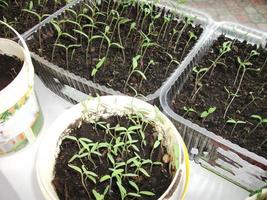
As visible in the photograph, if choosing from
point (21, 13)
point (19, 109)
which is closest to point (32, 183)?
point (19, 109)

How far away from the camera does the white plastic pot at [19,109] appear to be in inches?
27.7

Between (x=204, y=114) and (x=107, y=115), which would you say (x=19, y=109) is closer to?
(x=107, y=115)

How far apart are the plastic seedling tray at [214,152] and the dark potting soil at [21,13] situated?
58 centimetres

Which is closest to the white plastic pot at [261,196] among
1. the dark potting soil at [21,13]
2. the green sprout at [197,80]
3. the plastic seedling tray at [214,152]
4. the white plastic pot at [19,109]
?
the plastic seedling tray at [214,152]

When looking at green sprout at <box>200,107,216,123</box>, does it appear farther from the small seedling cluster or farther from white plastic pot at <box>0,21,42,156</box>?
white plastic pot at <box>0,21,42,156</box>

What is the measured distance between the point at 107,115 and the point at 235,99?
36cm

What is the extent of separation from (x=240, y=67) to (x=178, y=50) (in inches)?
7.9

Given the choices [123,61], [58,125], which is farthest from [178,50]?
[58,125]

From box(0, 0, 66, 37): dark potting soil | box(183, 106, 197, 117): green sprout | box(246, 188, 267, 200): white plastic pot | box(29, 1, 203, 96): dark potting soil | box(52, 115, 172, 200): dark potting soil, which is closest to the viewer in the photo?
box(246, 188, 267, 200): white plastic pot

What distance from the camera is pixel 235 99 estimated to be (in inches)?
33.3

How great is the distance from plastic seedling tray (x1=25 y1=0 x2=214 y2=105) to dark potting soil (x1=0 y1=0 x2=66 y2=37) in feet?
0.25

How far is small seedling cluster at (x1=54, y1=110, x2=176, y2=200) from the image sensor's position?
67 centimetres

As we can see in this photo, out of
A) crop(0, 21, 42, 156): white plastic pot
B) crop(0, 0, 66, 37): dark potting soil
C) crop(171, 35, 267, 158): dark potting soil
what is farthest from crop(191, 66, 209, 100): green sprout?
crop(0, 0, 66, 37): dark potting soil

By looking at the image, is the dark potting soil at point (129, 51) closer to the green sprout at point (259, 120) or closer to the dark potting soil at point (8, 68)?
the dark potting soil at point (8, 68)
